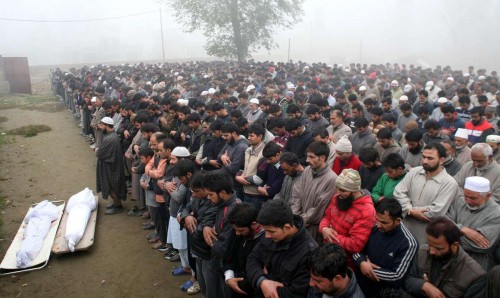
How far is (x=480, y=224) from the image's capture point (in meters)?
3.41

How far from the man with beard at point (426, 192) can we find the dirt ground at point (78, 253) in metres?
3.15

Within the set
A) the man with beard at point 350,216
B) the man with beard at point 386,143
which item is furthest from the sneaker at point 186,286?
the man with beard at point 386,143

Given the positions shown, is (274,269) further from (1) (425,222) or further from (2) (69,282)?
(2) (69,282)

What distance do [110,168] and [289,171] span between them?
4.52m

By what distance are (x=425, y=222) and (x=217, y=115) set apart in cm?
506

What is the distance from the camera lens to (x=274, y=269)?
3115 millimetres

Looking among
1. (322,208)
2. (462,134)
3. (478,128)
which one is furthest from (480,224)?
(478,128)

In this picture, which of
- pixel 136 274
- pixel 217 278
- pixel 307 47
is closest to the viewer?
pixel 217 278

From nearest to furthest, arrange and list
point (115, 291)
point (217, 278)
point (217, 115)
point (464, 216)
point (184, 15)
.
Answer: point (464, 216) → point (217, 278) → point (115, 291) → point (217, 115) → point (184, 15)

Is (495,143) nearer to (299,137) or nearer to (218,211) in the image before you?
(299,137)

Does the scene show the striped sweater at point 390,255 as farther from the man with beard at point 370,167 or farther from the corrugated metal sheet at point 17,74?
the corrugated metal sheet at point 17,74

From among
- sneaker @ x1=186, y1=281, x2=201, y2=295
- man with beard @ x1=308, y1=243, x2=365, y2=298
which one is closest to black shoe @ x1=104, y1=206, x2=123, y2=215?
sneaker @ x1=186, y1=281, x2=201, y2=295

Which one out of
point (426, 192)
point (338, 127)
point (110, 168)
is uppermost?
point (338, 127)

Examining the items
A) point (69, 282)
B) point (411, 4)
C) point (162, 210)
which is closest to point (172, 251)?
point (162, 210)
